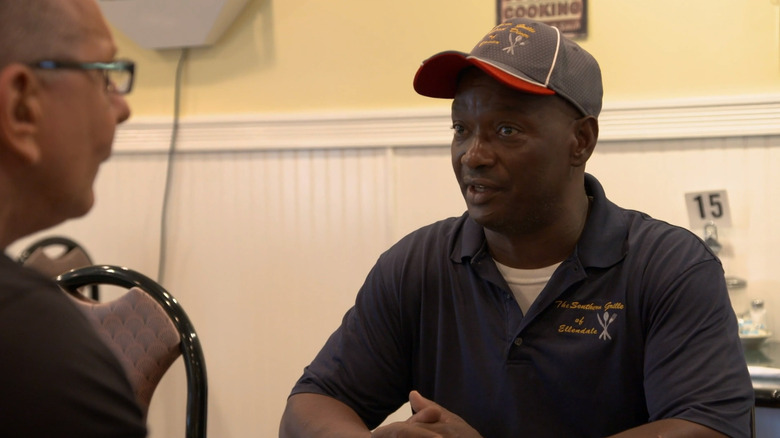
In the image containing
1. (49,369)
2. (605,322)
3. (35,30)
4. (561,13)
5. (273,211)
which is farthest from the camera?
(273,211)

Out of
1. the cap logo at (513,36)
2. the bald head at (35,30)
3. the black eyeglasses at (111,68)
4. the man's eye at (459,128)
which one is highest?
the bald head at (35,30)

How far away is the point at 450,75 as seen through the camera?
4.79ft

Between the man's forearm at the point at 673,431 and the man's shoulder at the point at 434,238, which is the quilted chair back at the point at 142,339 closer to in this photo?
the man's shoulder at the point at 434,238

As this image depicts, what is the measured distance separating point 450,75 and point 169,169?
1.46 m

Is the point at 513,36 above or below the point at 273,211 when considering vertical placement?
above

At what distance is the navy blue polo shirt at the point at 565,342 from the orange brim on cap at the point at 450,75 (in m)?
0.25

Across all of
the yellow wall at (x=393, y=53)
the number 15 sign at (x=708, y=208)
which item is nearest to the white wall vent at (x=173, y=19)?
the yellow wall at (x=393, y=53)

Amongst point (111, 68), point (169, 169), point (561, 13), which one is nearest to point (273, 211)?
point (169, 169)

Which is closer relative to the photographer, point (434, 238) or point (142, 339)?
point (142, 339)

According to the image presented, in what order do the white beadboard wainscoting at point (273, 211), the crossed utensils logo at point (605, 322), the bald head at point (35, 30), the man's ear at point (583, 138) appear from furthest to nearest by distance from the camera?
the white beadboard wainscoting at point (273, 211) → the man's ear at point (583, 138) → the crossed utensils logo at point (605, 322) → the bald head at point (35, 30)

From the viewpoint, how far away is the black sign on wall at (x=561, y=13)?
230cm

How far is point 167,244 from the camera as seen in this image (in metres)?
2.69

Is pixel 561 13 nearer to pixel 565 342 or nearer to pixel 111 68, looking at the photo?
pixel 565 342

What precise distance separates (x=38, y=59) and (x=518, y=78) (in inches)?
32.2
